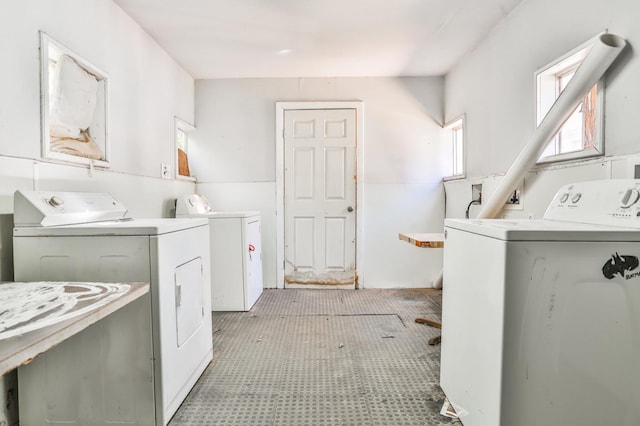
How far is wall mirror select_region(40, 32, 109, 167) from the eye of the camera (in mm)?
1624

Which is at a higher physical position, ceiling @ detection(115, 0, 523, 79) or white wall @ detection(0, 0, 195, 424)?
ceiling @ detection(115, 0, 523, 79)

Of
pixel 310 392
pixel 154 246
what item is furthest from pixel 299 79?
pixel 310 392

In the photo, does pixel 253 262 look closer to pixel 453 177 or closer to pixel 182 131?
pixel 182 131

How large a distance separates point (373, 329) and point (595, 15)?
2.29 m

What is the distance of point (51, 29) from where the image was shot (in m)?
1.66

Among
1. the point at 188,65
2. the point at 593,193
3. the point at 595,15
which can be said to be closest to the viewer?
the point at 593,193

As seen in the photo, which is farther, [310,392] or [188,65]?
[188,65]

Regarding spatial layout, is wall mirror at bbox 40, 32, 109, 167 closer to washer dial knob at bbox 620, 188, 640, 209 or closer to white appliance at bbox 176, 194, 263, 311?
white appliance at bbox 176, 194, 263, 311

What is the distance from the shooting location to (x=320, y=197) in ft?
12.0

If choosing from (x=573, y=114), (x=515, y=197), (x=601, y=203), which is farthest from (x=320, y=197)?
(x=601, y=203)

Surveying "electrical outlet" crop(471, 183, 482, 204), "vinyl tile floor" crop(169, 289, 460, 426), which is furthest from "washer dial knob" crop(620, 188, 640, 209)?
"electrical outlet" crop(471, 183, 482, 204)

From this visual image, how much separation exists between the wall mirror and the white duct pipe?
8.35ft

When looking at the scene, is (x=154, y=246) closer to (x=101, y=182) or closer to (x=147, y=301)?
(x=147, y=301)

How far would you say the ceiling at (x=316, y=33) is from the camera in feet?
7.45
